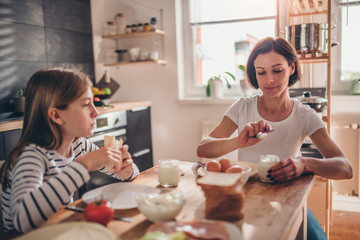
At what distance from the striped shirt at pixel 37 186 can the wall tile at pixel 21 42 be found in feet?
5.94

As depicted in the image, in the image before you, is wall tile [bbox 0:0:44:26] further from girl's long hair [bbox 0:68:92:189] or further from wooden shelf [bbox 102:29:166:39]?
girl's long hair [bbox 0:68:92:189]

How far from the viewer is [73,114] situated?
1167 mm

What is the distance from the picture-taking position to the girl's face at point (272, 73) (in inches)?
62.3

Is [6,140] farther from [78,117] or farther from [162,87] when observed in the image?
[162,87]

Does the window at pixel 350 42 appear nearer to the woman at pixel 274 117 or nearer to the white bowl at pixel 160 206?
the woman at pixel 274 117

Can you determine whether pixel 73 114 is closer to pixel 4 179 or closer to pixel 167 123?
pixel 4 179

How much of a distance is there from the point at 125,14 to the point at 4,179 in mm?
2548

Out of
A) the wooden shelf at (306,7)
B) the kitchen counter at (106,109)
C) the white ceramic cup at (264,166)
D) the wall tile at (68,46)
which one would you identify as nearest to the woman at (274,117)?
the white ceramic cup at (264,166)

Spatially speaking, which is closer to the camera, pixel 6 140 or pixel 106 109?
pixel 6 140

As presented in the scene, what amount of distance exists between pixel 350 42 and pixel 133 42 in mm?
2078

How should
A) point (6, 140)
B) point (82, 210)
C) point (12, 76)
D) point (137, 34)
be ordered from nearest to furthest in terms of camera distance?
1. point (82, 210)
2. point (6, 140)
3. point (12, 76)
4. point (137, 34)

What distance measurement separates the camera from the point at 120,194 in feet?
3.60

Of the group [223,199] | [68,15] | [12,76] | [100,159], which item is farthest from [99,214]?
[68,15]

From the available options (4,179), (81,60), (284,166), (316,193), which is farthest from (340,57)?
(4,179)
